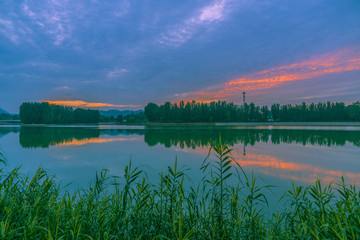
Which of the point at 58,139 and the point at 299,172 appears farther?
the point at 58,139

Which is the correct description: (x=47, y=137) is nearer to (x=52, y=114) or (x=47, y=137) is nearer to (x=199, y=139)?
(x=199, y=139)

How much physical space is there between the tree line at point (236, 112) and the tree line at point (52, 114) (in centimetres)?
3804

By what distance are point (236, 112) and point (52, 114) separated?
8289 centimetres

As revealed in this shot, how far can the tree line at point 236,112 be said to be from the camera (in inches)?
2963

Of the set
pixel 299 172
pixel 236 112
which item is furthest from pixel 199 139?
pixel 236 112

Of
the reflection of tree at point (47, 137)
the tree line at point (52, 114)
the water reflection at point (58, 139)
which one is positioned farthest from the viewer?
the tree line at point (52, 114)

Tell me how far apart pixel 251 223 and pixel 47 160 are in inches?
466

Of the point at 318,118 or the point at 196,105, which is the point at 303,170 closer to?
the point at 196,105

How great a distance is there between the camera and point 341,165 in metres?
9.52

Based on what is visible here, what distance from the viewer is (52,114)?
80312 mm

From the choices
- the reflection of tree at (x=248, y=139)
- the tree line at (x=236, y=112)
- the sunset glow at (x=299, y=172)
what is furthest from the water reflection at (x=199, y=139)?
the tree line at (x=236, y=112)

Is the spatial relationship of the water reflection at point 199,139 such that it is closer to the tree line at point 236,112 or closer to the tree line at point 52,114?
the tree line at point 236,112

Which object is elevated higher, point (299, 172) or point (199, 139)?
point (199, 139)

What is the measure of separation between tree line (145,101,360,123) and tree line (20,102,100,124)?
38.0 m
